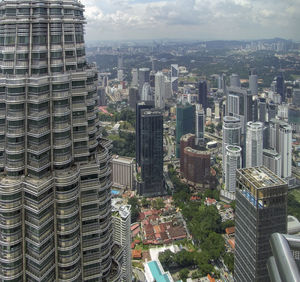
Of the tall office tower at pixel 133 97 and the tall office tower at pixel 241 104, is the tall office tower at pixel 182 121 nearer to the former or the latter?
the tall office tower at pixel 241 104

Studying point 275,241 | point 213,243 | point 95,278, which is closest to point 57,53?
point 95,278

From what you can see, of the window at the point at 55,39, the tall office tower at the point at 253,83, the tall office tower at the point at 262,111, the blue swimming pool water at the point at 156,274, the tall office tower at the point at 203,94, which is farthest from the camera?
the tall office tower at the point at 203,94

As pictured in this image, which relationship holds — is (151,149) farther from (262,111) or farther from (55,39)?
(55,39)

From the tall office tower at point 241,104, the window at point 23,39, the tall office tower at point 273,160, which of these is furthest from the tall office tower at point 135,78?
the window at point 23,39

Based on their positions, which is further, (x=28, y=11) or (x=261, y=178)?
(x=261, y=178)

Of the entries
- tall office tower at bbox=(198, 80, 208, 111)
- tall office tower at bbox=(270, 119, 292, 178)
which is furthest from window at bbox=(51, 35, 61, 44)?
tall office tower at bbox=(198, 80, 208, 111)

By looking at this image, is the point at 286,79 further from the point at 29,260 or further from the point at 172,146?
the point at 29,260

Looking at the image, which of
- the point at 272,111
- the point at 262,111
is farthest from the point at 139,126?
the point at 272,111

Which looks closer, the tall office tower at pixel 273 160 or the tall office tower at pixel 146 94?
the tall office tower at pixel 273 160
